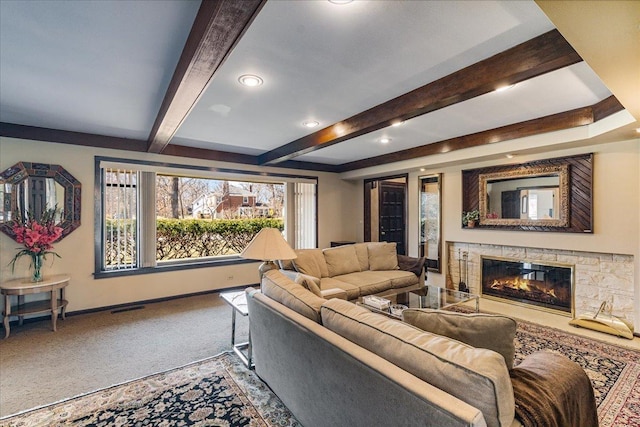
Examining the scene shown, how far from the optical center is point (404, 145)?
4.71 meters

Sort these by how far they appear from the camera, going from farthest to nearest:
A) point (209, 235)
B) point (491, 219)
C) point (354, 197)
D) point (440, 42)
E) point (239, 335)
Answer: point (354, 197) < point (209, 235) < point (491, 219) < point (239, 335) < point (440, 42)

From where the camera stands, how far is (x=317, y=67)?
2139mm

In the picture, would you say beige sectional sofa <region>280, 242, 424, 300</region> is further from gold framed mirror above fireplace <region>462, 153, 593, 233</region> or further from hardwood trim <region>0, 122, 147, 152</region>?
hardwood trim <region>0, 122, 147, 152</region>

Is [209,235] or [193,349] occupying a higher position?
[209,235]

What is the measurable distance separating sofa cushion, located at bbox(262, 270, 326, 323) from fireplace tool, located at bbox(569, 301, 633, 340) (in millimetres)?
3588

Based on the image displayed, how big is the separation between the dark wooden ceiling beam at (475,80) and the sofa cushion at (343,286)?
6.07 feet

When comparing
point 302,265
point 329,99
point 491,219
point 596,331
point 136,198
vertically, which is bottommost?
point 596,331

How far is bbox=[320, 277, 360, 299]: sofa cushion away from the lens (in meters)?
3.69

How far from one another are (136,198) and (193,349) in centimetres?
267

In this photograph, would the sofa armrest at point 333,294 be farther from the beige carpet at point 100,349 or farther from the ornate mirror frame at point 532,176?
the ornate mirror frame at point 532,176

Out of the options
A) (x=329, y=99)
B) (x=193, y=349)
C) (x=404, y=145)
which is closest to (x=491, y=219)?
(x=404, y=145)

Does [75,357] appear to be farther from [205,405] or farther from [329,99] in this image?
[329,99]

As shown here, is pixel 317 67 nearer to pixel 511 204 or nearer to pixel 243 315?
pixel 243 315

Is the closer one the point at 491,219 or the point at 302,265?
the point at 302,265
